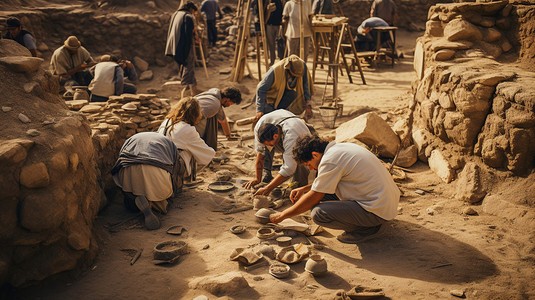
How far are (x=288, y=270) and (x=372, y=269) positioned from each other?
2.33 ft

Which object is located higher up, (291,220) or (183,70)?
(183,70)

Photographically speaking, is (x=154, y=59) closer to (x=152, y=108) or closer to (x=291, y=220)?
(x=152, y=108)

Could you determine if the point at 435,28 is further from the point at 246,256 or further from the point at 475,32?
the point at 246,256

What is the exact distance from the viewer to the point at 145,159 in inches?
171

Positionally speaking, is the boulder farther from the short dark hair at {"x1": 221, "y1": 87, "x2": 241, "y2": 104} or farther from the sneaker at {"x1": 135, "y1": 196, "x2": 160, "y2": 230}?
the sneaker at {"x1": 135, "y1": 196, "x2": 160, "y2": 230}

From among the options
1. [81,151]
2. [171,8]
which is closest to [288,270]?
[81,151]

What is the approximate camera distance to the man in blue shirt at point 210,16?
12.7m

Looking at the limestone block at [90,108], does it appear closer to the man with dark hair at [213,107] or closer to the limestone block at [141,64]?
the man with dark hair at [213,107]

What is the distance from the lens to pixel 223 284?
10.6 ft

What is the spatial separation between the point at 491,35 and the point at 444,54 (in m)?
0.66

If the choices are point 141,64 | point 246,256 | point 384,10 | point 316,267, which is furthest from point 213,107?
point 384,10

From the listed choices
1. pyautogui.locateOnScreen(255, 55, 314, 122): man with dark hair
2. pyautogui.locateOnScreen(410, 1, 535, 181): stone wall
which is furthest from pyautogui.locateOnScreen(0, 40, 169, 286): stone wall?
pyautogui.locateOnScreen(410, 1, 535, 181): stone wall

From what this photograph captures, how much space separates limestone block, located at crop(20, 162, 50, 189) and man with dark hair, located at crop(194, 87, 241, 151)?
2785 mm

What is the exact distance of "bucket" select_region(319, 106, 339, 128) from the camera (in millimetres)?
7156
